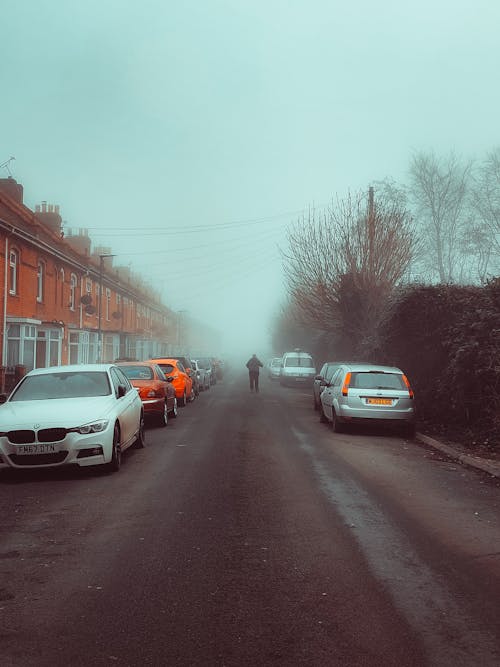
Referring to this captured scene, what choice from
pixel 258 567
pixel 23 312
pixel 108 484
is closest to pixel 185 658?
pixel 258 567

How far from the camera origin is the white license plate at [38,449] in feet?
28.2

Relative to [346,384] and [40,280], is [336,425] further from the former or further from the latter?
[40,280]

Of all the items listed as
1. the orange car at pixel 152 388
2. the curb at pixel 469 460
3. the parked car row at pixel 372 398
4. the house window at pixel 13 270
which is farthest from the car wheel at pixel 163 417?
the house window at pixel 13 270

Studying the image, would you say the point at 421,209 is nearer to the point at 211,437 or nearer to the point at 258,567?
the point at 211,437

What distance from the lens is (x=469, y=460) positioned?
1049 centimetres

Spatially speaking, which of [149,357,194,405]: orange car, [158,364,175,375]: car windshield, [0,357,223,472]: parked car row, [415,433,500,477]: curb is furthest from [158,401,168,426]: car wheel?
[415,433,500,477]: curb

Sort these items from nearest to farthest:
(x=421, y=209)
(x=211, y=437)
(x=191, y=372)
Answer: (x=211, y=437) < (x=191, y=372) < (x=421, y=209)

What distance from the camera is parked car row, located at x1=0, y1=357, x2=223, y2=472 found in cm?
864

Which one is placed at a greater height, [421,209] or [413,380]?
[421,209]

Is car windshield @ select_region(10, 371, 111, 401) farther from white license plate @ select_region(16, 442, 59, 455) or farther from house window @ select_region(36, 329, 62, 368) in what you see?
house window @ select_region(36, 329, 62, 368)

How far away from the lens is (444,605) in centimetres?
425

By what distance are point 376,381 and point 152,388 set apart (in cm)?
515

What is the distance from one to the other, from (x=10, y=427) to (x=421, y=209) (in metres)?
35.6

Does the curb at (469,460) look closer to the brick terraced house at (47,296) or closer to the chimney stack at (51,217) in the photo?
the brick terraced house at (47,296)
